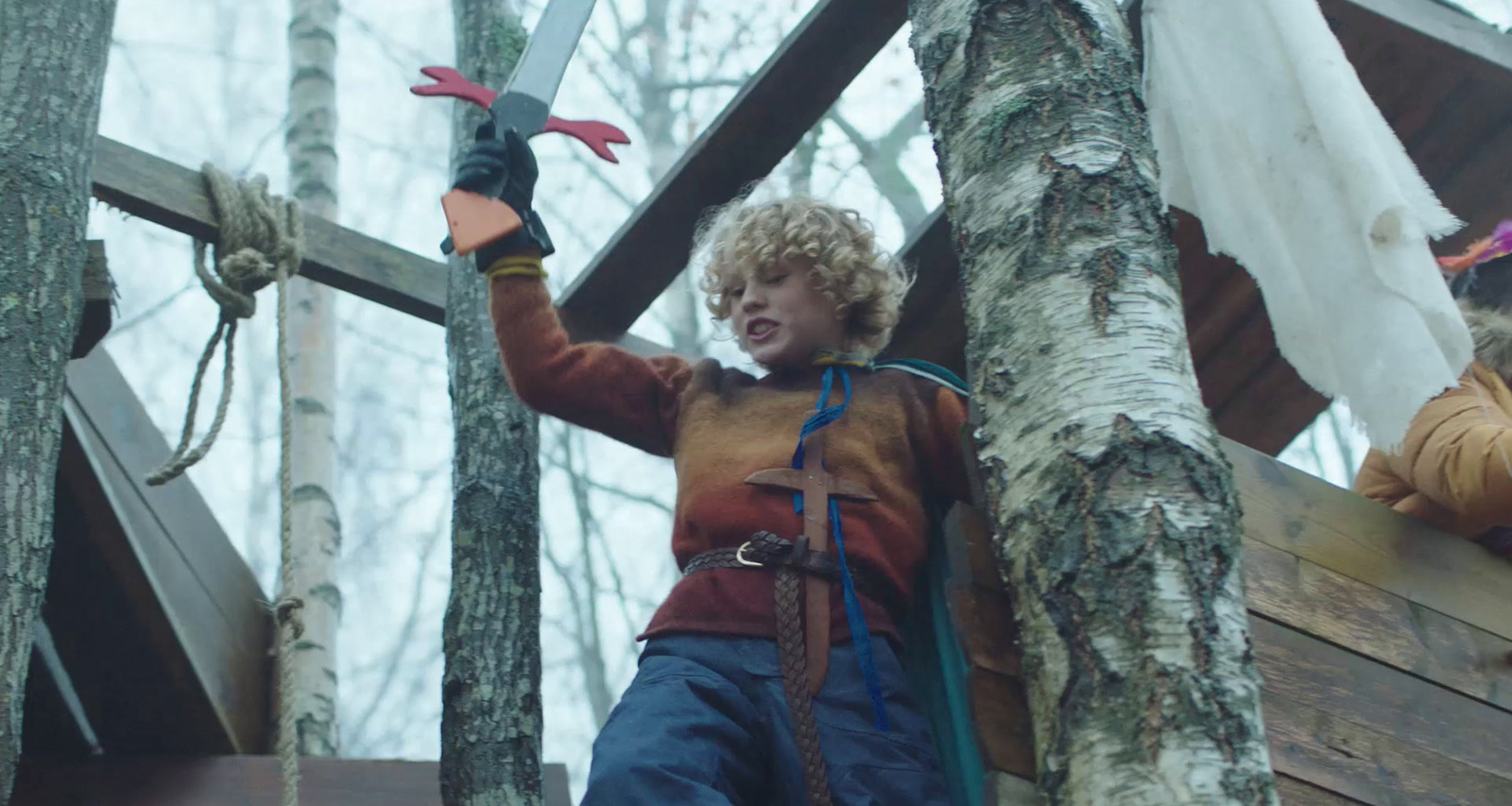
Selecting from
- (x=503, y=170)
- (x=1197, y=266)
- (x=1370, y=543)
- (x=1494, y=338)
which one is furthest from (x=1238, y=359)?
(x=503, y=170)

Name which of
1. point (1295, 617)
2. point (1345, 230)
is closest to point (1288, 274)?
point (1345, 230)

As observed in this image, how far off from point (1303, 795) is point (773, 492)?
0.99m

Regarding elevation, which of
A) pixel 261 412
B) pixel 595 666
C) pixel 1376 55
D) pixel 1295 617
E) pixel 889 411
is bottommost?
pixel 1295 617

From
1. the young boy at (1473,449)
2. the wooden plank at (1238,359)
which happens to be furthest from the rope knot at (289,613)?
the wooden plank at (1238,359)

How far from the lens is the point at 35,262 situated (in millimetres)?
2742

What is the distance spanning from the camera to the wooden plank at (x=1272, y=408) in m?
4.36

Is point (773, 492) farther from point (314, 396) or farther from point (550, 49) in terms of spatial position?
point (314, 396)

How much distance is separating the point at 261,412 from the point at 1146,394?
42.4 ft

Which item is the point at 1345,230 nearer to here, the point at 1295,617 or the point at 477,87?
the point at 1295,617

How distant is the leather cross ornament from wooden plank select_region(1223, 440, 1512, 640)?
67 cm

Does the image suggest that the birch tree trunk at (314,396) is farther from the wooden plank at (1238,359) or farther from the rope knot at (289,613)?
the wooden plank at (1238,359)

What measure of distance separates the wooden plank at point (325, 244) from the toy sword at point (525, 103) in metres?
0.88

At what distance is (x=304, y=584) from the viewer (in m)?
6.10

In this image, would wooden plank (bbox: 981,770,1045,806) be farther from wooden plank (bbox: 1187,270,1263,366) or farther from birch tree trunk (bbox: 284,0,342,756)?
birch tree trunk (bbox: 284,0,342,756)
